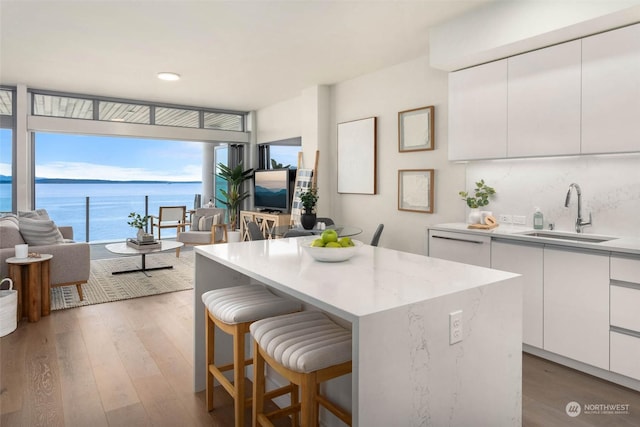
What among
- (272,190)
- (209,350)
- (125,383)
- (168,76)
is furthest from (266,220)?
(209,350)

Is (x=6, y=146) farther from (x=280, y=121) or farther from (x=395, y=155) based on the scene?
(x=395, y=155)

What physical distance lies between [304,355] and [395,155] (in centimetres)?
364

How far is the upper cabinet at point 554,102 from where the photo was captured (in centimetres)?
259

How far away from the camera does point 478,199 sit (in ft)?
12.1

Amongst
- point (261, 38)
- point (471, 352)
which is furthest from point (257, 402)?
point (261, 38)

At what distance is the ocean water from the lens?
802 cm

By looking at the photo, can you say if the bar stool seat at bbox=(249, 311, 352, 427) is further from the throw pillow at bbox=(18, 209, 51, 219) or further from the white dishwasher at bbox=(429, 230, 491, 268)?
the throw pillow at bbox=(18, 209, 51, 219)

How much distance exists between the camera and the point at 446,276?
1.69 meters

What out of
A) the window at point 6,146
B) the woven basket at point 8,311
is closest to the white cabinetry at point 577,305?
the woven basket at point 8,311

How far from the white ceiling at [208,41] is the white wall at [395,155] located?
0.20m

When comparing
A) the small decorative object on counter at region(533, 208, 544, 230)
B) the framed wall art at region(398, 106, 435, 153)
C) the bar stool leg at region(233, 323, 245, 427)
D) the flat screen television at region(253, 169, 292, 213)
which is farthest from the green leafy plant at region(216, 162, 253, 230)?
the bar stool leg at region(233, 323, 245, 427)

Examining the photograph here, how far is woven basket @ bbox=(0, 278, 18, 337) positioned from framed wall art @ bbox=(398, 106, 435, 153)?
12.9 feet

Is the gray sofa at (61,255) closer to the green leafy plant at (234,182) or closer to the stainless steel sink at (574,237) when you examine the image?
the green leafy plant at (234,182)

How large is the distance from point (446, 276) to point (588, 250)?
57.2 inches
